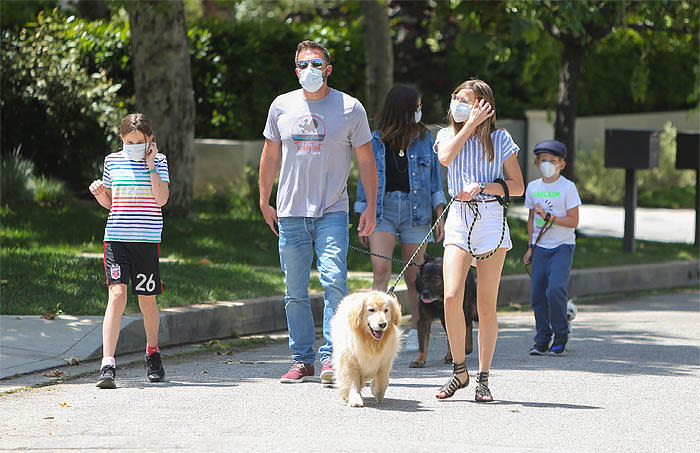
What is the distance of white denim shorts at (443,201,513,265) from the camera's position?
6219 mm

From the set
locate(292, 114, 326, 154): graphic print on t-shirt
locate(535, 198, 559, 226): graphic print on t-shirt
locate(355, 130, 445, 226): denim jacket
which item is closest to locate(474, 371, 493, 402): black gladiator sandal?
locate(292, 114, 326, 154): graphic print on t-shirt

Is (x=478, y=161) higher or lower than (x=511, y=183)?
higher

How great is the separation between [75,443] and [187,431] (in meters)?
0.57

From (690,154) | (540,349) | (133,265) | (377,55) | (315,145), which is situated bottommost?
(540,349)

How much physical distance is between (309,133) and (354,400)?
1.68 metres

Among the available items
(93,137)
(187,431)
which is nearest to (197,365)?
(187,431)

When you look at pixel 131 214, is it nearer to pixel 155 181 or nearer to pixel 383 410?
pixel 155 181

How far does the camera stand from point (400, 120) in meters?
7.96

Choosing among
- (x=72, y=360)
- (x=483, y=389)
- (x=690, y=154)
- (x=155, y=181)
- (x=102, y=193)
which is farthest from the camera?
(x=690, y=154)

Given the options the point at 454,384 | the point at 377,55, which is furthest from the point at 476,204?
the point at 377,55

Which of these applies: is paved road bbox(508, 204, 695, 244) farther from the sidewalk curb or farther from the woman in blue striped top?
the woman in blue striped top

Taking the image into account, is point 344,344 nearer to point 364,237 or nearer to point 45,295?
point 364,237

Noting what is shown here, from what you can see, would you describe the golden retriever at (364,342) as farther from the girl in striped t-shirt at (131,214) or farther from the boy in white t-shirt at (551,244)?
the boy in white t-shirt at (551,244)

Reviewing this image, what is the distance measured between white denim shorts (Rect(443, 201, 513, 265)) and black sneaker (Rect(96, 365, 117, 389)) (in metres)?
2.22
